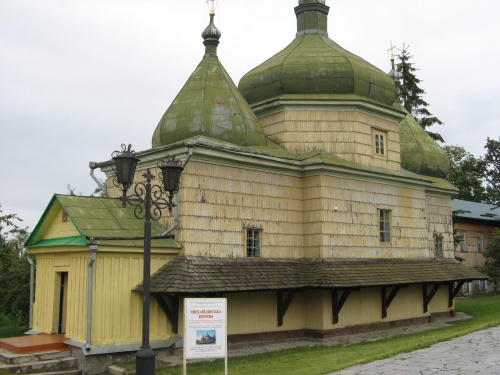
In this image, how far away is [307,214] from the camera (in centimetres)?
1677

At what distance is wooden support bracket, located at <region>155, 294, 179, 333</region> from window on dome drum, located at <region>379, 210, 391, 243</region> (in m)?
7.76

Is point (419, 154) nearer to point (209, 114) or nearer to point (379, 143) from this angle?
point (379, 143)

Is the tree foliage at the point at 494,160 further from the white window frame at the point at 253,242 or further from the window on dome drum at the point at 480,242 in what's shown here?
the white window frame at the point at 253,242

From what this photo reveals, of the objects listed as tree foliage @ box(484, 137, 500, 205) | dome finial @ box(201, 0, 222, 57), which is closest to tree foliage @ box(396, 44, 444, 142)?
tree foliage @ box(484, 137, 500, 205)

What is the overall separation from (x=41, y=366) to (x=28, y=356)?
1.34 feet

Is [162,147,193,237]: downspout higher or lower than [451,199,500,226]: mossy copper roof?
lower

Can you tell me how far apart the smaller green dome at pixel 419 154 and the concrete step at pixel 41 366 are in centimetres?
1574

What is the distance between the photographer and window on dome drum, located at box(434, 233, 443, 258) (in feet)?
72.6

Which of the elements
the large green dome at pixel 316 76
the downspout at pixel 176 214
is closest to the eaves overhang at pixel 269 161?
the downspout at pixel 176 214

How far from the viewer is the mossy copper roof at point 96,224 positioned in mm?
12906

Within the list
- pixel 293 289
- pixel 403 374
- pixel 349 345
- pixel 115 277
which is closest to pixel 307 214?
pixel 293 289

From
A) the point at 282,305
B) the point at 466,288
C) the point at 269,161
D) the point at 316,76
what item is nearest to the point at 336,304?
the point at 282,305

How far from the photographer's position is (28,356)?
40.3 ft

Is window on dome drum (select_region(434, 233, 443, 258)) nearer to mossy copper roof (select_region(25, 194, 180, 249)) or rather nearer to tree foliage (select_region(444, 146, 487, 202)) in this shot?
mossy copper roof (select_region(25, 194, 180, 249))
